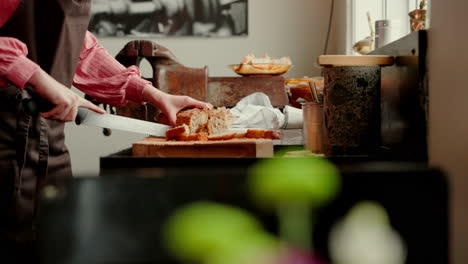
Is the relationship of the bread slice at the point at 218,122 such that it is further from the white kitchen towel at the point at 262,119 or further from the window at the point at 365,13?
the window at the point at 365,13

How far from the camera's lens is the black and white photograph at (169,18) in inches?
171

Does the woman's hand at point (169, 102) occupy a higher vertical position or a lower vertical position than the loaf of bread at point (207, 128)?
higher

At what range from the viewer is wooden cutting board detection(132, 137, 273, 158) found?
1183mm

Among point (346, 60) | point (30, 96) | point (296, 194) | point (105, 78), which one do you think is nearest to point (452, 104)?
point (346, 60)

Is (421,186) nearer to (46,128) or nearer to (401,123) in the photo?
(401,123)

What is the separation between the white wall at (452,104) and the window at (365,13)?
81.6 inches

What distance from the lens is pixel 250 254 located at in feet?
1.19

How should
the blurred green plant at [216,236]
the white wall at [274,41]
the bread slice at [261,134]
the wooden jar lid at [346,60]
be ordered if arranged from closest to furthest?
the blurred green plant at [216,236], the wooden jar lid at [346,60], the bread slice at [261,134], the white wall at [274,41]

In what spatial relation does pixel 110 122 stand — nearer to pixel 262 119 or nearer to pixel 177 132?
pixel 177 132

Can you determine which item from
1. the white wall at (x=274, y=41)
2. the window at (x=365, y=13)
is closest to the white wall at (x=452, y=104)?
the window at (x=365, y=13)

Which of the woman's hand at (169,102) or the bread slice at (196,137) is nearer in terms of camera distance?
the bread slice at (196,137)

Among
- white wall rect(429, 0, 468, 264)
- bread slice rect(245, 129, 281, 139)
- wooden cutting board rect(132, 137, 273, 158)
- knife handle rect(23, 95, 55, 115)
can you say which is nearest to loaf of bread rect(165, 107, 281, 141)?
bread slice rect(245, 129, 281, 139)

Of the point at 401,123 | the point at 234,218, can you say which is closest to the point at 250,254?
the point at 234,218

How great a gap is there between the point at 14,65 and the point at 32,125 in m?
0.20
